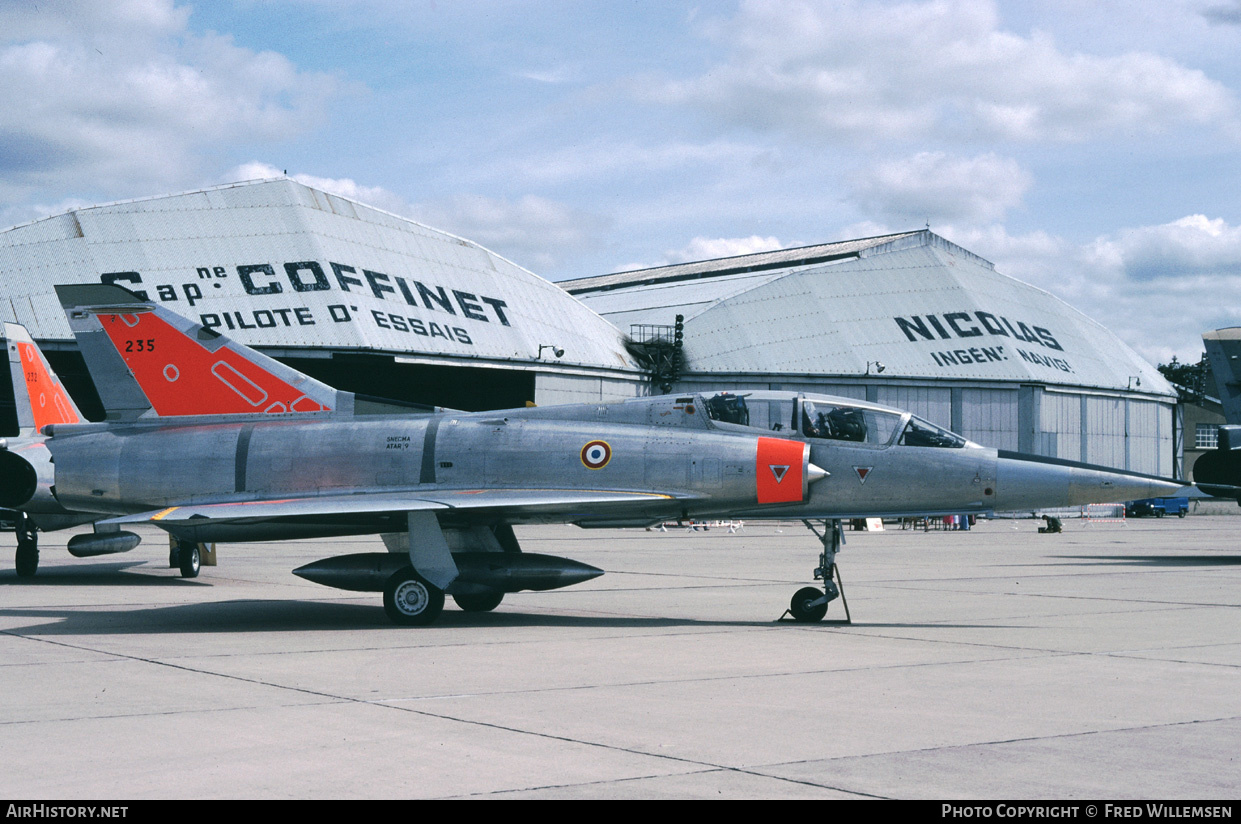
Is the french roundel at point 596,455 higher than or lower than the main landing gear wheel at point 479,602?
higher

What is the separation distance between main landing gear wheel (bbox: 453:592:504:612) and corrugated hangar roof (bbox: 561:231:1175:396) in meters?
44.7

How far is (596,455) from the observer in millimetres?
14133

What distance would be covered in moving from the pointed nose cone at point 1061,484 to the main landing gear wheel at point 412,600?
6.51 m

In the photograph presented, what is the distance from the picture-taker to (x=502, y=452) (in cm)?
1432

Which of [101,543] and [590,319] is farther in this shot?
[590,319]

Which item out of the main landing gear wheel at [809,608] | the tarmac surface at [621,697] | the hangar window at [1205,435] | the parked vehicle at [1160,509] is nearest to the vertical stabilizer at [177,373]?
the tarmac surface at [621,697]

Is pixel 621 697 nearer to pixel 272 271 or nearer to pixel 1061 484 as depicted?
pixel 1061 484

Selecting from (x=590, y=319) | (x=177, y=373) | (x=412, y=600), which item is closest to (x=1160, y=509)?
(x=590, y=319)

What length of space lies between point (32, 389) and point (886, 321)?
47.8 meters

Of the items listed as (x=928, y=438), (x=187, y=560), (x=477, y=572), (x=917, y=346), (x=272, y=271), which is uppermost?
(x=272, y=271)

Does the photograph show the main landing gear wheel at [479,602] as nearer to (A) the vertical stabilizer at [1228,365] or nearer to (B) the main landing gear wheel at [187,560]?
(B) the main landing gear wheel at [187,560]

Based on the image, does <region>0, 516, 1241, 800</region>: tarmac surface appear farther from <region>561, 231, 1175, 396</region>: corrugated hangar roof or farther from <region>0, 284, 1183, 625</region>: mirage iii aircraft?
<region>561, 231, 1175, 396</region>: corrugated hangar roof

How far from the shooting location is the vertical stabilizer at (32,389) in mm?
23219

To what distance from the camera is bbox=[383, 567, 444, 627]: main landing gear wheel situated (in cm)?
1368
